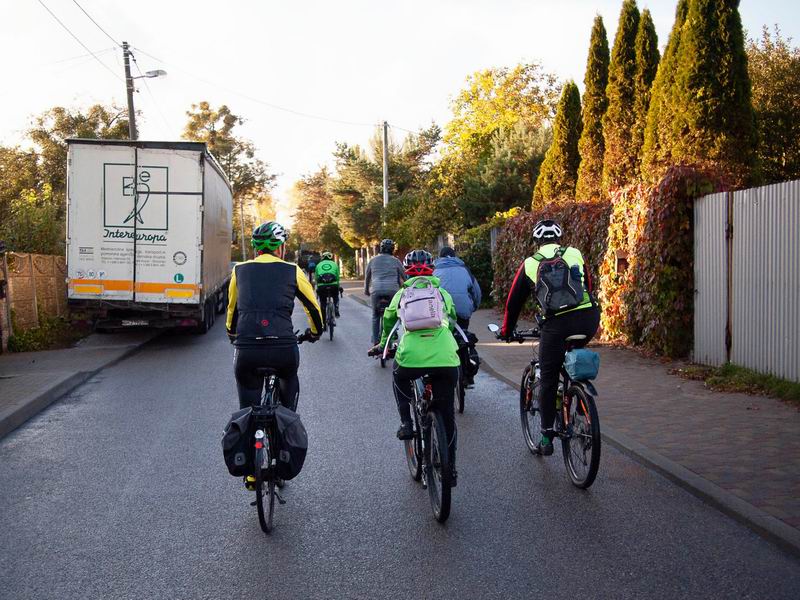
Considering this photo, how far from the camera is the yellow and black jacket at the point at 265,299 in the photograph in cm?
514

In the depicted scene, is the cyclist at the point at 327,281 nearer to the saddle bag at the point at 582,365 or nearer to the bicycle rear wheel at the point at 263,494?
the saddle bag at the point at 582,365

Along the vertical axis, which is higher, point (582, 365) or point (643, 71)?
point (643, 71)

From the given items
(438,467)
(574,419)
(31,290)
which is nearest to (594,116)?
(31,290)

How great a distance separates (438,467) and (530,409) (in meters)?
1.82

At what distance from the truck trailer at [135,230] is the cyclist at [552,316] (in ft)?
33.5

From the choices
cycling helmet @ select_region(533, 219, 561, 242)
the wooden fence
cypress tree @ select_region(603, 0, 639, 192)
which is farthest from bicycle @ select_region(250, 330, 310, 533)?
cypress tree @ select_region(603, 0, 639, 192)

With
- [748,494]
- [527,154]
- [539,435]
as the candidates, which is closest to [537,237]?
[539,435]

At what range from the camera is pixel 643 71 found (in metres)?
20.9

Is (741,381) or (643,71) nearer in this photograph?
(741,381)

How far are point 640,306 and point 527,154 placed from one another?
24.6 m

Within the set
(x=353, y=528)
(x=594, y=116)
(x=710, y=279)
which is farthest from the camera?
(x=594, y=116)

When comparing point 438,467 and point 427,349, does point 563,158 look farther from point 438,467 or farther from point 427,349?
point 438,467

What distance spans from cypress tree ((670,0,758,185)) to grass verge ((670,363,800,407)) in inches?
215

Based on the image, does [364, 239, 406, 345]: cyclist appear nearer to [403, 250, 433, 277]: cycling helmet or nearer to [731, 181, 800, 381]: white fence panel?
[731, 181, 800, 381]: white fence panel
